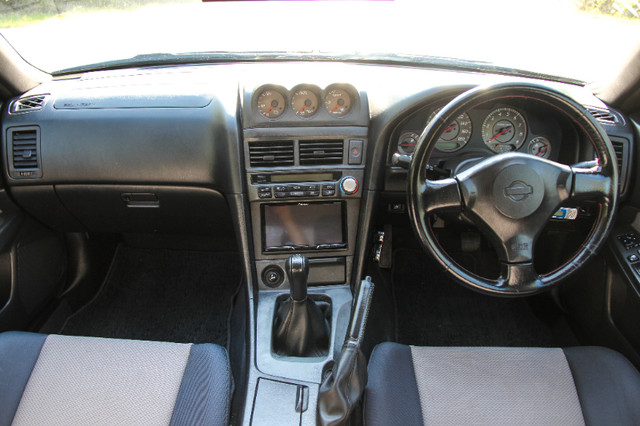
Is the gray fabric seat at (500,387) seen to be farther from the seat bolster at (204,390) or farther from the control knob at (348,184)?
the control knob at (348,184)

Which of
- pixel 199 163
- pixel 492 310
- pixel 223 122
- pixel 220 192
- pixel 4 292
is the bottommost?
pixel 492 310

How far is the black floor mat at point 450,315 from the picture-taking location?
7.73 feet

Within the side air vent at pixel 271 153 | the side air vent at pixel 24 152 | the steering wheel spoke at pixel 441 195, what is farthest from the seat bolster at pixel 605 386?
the side air vent at pixel 24 152

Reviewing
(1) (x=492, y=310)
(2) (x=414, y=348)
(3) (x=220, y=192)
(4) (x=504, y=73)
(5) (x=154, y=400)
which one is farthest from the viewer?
(1) (x=492, y=310)

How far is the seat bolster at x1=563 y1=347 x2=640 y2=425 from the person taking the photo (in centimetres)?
136

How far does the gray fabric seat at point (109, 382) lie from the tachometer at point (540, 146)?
1424 millimetres

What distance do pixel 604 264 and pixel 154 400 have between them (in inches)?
71.1

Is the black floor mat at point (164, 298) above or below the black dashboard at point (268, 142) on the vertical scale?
below

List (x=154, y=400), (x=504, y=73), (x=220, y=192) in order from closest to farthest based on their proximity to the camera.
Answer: (x=154, y=400), (x=220, y=192), (x=504, y=73)

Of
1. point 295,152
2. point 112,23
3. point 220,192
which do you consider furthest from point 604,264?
point 112,23

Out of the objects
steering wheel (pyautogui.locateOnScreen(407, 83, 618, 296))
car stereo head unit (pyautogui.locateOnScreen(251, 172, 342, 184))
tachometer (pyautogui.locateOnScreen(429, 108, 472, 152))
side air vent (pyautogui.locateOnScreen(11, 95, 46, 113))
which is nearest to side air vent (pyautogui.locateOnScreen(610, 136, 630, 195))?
steering wheel (pyautogui.locateOnScreen(407, 83, 618, 296))

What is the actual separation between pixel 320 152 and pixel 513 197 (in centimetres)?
72

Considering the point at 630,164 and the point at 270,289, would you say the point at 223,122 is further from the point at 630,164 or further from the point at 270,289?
the point at 630,164

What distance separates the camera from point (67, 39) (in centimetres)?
215
